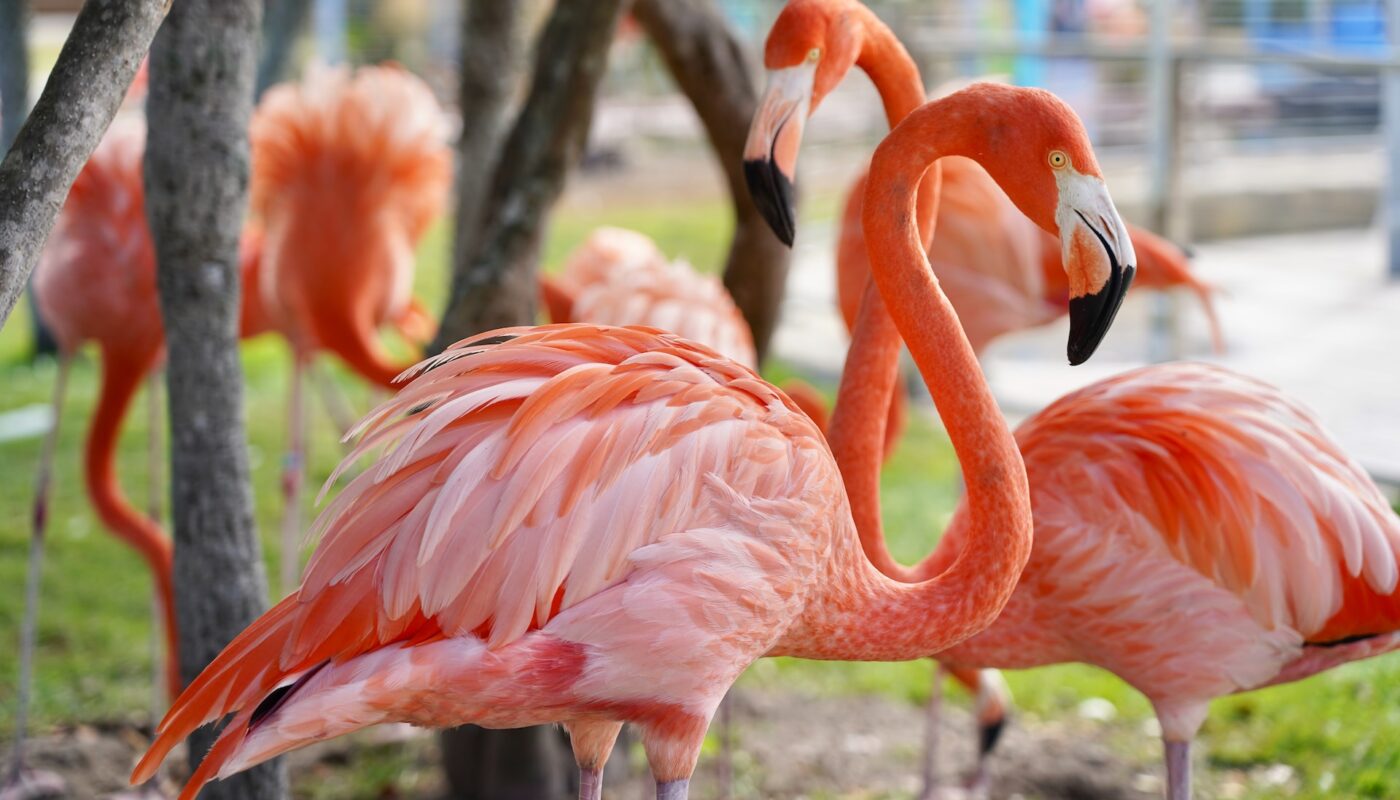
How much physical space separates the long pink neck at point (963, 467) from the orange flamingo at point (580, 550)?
10 mm

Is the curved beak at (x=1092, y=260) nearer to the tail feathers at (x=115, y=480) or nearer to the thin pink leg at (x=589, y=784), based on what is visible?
the thin pink leg at (x=589, y=784)

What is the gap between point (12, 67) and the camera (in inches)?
256

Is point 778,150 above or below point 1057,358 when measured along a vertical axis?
above

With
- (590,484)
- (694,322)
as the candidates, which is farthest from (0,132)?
(590,484)

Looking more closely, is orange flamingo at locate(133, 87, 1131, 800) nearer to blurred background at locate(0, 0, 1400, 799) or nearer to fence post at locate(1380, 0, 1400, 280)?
blurred background at locate(0, 0, 1400, 799)

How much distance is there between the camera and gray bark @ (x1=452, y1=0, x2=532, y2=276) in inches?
178

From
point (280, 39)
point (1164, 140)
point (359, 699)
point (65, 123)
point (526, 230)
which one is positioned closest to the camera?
point (65, 123)

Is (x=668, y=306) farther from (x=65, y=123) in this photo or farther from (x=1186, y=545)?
(x=65, y=123)

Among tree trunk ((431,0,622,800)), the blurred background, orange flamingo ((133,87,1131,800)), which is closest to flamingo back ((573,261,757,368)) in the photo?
tree trunk ((431,0,622,800))

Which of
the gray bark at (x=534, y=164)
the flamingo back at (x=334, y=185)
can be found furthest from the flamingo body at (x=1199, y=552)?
the flamingo back at (x=334, y=185)

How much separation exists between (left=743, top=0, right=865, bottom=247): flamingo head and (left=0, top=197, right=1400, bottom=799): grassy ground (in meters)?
2.16

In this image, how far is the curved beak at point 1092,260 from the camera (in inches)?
76.9

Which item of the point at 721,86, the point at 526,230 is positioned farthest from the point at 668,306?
the point at 721,86

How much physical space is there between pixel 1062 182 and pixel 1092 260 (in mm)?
140
